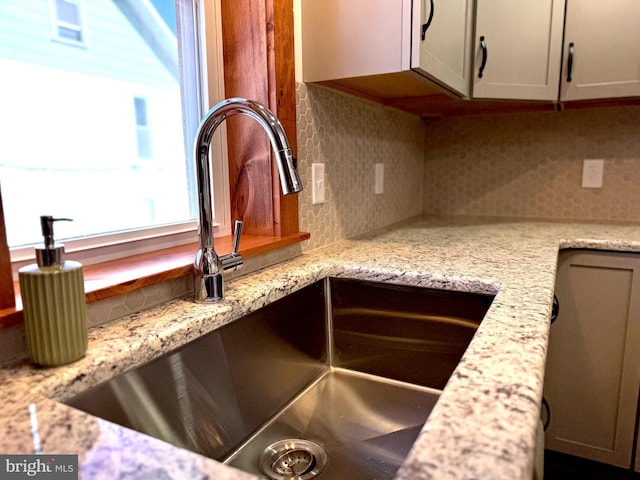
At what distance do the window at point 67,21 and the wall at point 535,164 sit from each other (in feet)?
5.49

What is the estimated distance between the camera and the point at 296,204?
1163mm

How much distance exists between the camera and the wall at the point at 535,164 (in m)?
1.84

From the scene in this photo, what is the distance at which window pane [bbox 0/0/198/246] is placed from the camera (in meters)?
0.74

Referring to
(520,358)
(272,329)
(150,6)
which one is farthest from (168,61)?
(520,358)

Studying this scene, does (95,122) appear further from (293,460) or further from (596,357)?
(596,357)

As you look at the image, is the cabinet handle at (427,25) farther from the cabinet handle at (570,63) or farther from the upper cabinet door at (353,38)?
the cabinet handle at (570,63)

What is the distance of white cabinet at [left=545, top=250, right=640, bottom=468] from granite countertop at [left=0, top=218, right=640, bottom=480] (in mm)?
348

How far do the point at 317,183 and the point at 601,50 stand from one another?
1198 millimetres

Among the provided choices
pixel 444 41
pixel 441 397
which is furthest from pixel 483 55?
pixel 441 397

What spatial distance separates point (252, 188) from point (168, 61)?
346mm

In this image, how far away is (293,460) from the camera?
792mm

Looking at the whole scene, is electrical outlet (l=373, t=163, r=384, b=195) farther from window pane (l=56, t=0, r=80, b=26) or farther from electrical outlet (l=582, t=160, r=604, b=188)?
window pane (l=56, t=0, r=80, b=26)

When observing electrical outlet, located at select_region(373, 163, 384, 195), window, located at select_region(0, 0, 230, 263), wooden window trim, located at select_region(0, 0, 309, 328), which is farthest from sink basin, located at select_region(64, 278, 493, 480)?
electrical outlet, located at select_region(373, 163, 384, 195)

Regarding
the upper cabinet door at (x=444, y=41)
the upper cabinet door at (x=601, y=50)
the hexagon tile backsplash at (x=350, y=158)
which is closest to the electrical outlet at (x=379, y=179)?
the hexagon tile backsplash at (x=350, y=158)
